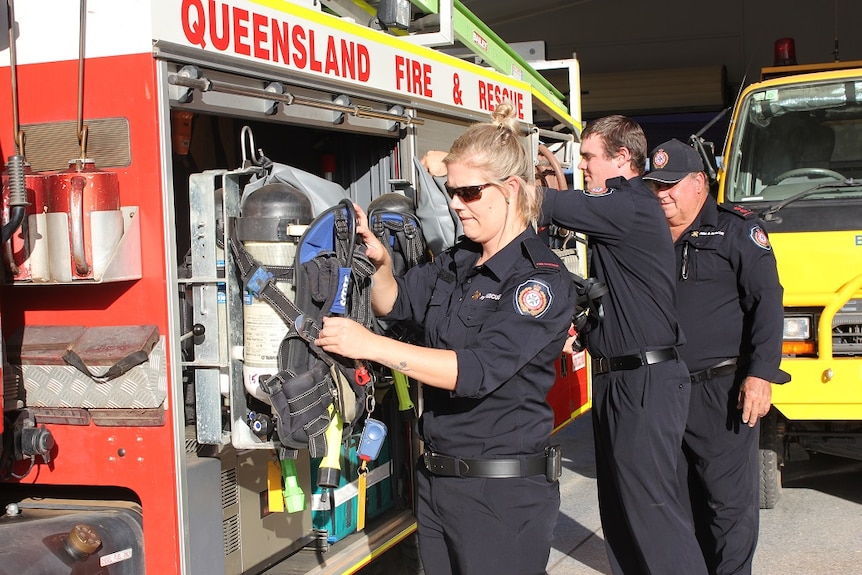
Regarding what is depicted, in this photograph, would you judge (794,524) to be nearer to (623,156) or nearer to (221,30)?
(623,156)

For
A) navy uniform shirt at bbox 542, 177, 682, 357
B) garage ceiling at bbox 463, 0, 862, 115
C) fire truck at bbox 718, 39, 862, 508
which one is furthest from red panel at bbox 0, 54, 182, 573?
garage ceiling at bbox 463, 0, 862, 115

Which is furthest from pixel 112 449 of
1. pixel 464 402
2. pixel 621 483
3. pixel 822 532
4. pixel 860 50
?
pixel 860 50

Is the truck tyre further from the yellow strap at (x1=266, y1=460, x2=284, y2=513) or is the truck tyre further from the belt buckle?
the yellow strap at (x1=266, y1=460, x2=284, y2=513)

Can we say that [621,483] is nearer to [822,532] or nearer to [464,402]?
[464,402]

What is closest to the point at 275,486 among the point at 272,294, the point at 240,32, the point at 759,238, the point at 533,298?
the point at 272,294

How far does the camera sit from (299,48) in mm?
3441

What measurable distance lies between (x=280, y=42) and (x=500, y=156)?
0.92 meters

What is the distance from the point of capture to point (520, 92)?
17.7ft

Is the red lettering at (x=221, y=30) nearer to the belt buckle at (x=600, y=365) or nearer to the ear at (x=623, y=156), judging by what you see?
the ear at (x=623, y=156)

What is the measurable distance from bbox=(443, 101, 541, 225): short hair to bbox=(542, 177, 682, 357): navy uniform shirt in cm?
68

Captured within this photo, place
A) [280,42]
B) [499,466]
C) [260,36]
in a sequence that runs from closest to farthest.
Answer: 1. [499,466]
2. [260,36]
3. [280,42]

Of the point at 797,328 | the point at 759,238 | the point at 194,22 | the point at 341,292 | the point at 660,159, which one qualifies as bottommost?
the point at 797,328

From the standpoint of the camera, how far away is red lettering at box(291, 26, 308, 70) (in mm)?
3422

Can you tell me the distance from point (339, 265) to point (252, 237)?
0.29 meters
